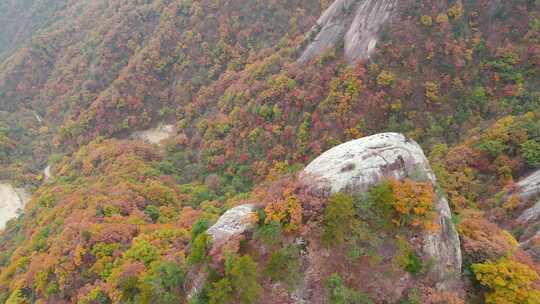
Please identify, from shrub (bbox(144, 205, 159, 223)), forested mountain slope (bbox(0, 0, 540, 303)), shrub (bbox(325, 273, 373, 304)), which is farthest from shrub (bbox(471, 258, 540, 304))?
shrub (bbox(144, 205, 159, 223))

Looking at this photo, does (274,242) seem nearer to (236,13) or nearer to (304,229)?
(304,229)

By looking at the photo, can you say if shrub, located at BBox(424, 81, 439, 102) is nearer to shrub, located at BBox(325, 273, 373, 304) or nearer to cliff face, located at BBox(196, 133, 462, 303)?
cliff face, located at BBox(196, 133, 462, 303)

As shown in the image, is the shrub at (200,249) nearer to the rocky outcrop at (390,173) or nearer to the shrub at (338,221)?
the shrub at (338,221)

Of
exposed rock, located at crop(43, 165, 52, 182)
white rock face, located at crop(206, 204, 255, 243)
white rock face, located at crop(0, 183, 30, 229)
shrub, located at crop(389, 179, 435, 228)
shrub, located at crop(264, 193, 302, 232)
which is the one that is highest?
shrub, located at crop(264, 193, 302, 232)

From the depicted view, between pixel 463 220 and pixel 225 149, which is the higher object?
pixel 463 220

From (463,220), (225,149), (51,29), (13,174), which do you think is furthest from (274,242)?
(51,29)

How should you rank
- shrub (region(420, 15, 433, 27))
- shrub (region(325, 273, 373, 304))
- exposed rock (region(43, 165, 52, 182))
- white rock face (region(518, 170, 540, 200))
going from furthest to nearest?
exposed rock (region(43, 165, 52, 182)) → shrub (region(420, 15, 433, 27)) → white rock face (region(518, 170, 540, 200)) → shrub (region(325, 273, 373, 304))
